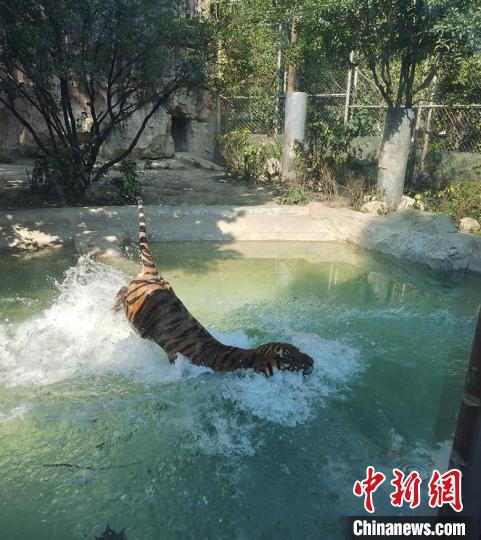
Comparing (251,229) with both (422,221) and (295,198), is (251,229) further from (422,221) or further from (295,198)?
(422,221)

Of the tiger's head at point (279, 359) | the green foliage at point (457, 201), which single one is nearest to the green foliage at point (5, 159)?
the green foliage at point (457, 201)

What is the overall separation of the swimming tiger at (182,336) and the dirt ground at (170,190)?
471cm

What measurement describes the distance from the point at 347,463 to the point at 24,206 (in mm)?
6732

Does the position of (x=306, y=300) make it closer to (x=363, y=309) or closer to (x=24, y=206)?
(x=363, y=309)

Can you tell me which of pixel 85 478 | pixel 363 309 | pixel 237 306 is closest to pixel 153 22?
pixel 237 306

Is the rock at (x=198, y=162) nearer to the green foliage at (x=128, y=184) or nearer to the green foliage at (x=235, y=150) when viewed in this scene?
the green foliage at (x=235, y=150)

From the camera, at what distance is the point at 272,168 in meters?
11.6

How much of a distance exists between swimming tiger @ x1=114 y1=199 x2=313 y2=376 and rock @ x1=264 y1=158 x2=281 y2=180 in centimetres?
761

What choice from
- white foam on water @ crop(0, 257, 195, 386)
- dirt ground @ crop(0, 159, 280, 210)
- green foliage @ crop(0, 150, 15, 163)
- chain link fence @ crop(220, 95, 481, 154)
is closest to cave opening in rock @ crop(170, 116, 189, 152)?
chain link fence @ crop(220, 95, 481, 154)

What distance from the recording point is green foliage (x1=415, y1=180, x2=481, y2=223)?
779 cm

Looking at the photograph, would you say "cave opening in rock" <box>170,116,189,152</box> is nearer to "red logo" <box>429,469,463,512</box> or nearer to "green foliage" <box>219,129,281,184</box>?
"green foliage" <box>219,129,281,184</box>

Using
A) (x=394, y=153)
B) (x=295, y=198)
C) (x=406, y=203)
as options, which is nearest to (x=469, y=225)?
(x=406, y=203)

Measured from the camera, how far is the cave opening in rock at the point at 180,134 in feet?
50.1

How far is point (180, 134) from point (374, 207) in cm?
841
